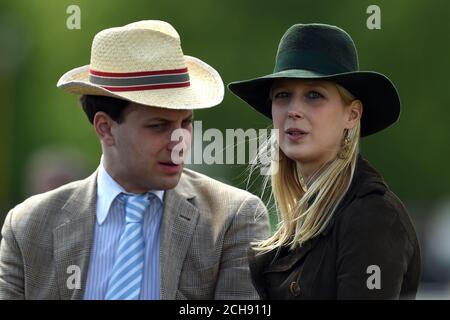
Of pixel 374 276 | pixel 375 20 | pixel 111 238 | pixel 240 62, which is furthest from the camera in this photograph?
pixel 240 62

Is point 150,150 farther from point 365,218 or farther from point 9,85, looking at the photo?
point 9,85

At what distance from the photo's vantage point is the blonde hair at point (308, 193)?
12.5 ft

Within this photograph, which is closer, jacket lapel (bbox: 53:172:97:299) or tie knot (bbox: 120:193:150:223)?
jacket lapel (bbox: 53:172:97:299)

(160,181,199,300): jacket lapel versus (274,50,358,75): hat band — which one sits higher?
(274,50,358,75): hat band

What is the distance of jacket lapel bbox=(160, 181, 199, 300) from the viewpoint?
13.8 feet

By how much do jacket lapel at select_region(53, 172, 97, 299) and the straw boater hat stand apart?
1.46ft

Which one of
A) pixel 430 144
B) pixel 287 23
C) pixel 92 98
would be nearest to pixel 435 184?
pixel 430 144

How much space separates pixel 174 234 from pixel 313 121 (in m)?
0.79

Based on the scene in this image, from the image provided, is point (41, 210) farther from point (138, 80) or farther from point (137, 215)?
point (138, 80)

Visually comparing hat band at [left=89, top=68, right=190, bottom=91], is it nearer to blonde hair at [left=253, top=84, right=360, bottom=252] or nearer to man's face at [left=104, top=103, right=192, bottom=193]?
man's face at [left=104, top=103, right=192, bottom=193]

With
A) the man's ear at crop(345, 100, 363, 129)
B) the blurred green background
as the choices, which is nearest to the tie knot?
the man's ear at crop(345, 100, 363, 129)

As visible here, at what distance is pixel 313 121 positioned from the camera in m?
3.88

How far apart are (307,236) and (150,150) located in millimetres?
855

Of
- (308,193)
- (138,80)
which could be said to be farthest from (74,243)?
(308,193)
